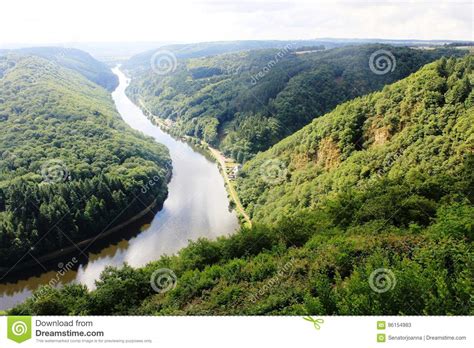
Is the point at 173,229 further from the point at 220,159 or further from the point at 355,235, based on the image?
the point at 220,159

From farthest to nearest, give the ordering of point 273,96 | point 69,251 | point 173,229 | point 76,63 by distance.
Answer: point 76,63 → point 273,96 → point 173,229 → point 69,251

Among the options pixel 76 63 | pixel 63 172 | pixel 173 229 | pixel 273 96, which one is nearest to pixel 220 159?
pixel 273 96

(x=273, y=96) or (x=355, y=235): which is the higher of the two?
(x=355, y=235)

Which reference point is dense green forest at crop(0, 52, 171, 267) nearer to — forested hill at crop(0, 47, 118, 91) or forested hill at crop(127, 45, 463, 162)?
forested hill at crop(127, 45, 463, 162)

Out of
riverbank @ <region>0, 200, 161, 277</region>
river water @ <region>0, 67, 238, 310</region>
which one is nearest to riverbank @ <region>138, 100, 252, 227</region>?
river water @ <region>0, 67, 238, 310</region>

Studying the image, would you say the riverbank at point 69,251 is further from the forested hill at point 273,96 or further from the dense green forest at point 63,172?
the forested hill at point 273,96
